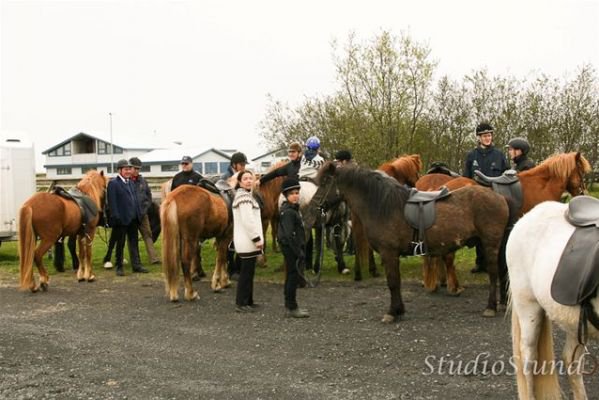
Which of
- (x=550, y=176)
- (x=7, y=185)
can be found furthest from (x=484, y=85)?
(x=7, y=185)

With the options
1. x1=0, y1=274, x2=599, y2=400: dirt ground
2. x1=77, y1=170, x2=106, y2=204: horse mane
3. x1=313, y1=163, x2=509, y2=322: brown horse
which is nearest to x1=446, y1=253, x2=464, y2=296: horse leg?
x1=0, y1=274, x2=599, y2=400: dirt ground

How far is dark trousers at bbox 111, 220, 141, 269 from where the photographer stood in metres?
11.1

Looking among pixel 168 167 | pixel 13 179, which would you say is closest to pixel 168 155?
pixel 168 167

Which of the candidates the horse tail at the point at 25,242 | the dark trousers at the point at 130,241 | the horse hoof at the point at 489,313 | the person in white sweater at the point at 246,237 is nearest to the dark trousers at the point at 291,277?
the person in white sweater at the point at 246,237

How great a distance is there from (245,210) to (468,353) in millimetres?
3420

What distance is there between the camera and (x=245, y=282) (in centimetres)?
767

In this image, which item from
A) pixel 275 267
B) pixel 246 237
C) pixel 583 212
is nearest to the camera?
pixel 583 212

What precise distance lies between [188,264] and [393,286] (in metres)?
3.13

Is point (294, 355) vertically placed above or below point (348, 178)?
below

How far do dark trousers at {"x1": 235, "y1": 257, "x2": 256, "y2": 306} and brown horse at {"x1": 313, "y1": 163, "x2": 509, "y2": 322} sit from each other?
63.5 inches

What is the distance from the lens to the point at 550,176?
780cm

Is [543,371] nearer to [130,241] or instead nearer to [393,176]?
[393,176]

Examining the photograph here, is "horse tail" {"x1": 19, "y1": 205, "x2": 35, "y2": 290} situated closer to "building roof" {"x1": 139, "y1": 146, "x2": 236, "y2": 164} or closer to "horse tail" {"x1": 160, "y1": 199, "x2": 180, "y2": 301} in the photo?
"horse tail" {"x1": 160, "y1": 199, "x2": 180, "y2": 301}

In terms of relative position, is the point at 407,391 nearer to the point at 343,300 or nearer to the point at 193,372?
the point at 193,372
